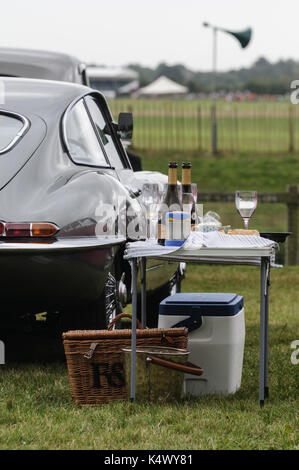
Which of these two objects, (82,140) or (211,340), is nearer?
(211,340)

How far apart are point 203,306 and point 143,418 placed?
0.83m

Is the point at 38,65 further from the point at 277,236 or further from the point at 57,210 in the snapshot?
the point at 277,236

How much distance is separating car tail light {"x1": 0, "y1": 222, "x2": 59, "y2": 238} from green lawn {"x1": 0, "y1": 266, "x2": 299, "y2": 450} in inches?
33.8

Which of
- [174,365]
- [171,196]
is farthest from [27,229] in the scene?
Result: [174,365]

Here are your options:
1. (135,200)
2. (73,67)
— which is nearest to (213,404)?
(135,200)

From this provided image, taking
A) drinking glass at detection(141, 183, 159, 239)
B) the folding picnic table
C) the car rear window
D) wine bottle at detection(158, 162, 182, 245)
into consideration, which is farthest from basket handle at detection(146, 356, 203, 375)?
the car rear window

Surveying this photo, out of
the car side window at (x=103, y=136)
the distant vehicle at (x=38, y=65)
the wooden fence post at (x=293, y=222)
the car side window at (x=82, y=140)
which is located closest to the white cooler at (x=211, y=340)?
the car side window at (x=82, y=140)

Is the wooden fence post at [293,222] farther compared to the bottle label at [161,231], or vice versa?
the wooden fence post at [293,222]

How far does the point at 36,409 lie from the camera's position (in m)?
4.54

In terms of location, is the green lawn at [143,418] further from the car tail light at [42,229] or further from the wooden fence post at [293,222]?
the wooden fence post at [293,222]

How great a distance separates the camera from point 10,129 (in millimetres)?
5289

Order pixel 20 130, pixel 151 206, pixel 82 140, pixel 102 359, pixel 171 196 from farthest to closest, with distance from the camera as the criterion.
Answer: pixel 82 140 → pixel 151 206 → pixel 20 130 → pixel 171 196 → pixel 102 359

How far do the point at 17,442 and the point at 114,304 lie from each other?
1.70 metres

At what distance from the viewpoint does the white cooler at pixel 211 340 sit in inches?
189
